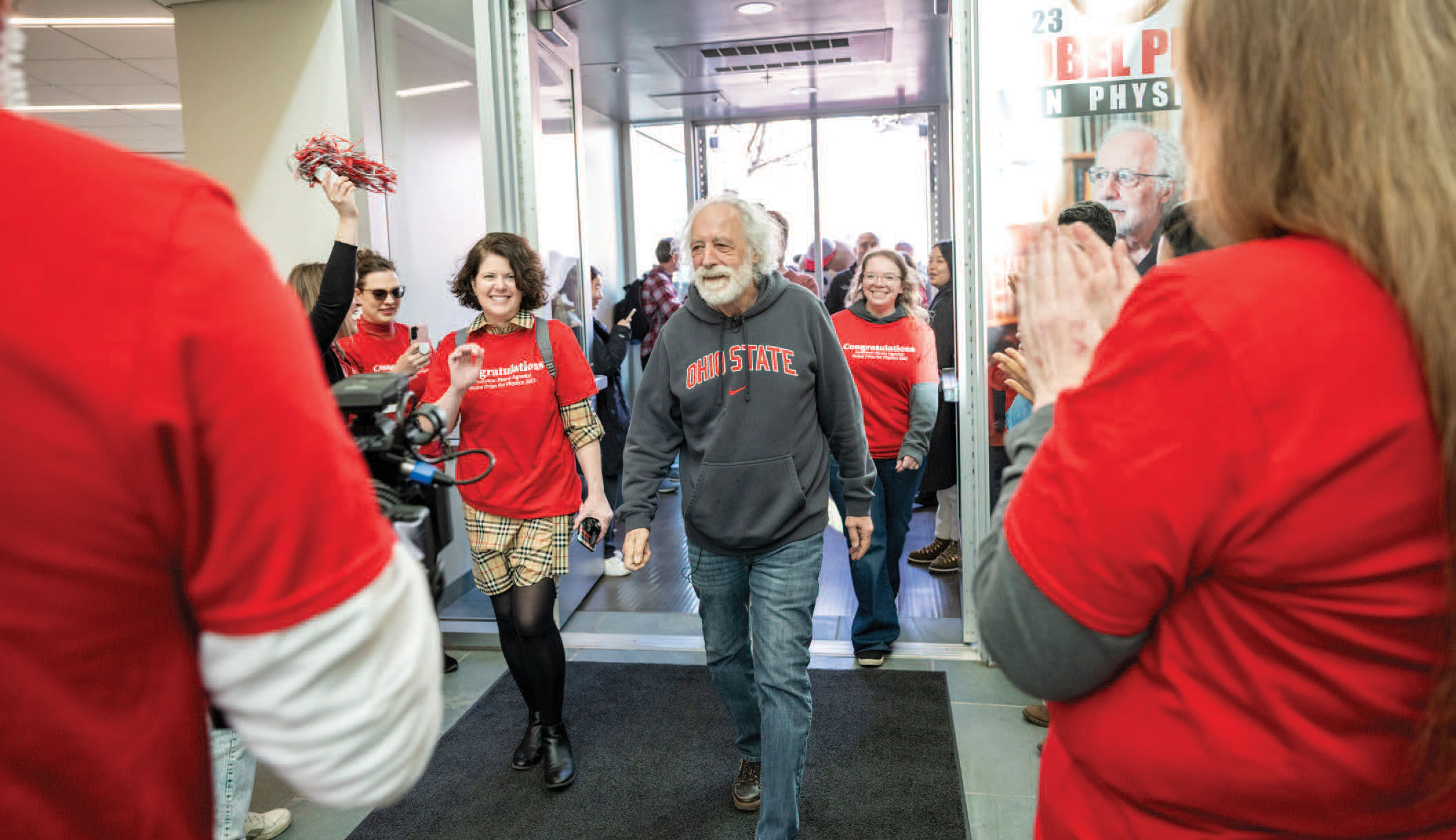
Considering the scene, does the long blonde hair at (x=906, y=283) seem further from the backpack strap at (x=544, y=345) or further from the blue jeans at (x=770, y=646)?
the blue jeans at (x=770, y=646)

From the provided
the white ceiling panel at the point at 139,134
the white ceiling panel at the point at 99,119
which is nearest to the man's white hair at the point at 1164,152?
the white ceiling panel at the point at 99,119

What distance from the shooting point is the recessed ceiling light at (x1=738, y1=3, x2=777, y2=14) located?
5.88 metres

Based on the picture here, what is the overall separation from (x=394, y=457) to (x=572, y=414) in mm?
2301

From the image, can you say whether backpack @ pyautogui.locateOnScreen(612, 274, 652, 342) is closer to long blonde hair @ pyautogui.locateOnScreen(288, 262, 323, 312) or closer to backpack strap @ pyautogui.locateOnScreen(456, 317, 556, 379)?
long blonde hair @ pyautogui.locateOnScreen(288, 262, 323, 312)

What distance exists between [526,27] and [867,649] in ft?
9.96

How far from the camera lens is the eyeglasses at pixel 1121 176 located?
345 centimetres

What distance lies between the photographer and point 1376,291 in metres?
0.73

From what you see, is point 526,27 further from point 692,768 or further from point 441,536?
point 441,536

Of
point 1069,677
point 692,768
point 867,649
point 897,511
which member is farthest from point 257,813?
point 1069,677

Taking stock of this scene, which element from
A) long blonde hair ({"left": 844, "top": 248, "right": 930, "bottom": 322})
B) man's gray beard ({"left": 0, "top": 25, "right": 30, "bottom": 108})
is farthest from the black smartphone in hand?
man's gray beard ({"left": 0, "top": 25, "right": 30, "bottom": 108})

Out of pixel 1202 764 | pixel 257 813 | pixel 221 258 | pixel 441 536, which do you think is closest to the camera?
pixel 221 258

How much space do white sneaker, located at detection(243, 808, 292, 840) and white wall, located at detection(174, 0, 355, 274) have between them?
2.23m

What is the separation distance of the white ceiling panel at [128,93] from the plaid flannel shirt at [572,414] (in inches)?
241

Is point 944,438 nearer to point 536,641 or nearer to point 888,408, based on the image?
point 888,408
